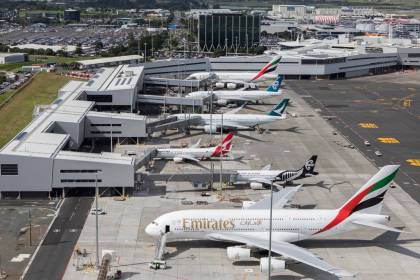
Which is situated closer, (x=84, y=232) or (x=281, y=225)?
(x=281, y=225)

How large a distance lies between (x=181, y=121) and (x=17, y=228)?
56500 mm

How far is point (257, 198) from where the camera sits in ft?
284

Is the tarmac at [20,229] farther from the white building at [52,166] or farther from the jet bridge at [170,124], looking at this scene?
the jet bridge at [170,124]

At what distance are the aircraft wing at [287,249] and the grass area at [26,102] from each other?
6202 cm

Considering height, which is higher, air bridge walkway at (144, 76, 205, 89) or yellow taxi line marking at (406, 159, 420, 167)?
air bridge walkway at (144, 76, 205, 89)

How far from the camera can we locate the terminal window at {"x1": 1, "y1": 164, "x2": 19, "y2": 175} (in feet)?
277

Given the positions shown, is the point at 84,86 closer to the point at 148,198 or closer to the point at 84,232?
the point at 148,198

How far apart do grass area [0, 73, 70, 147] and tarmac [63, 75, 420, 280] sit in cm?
3193

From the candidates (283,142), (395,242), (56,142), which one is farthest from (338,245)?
(283,142)

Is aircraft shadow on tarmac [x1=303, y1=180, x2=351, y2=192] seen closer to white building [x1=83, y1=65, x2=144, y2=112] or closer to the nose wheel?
the nose wheel

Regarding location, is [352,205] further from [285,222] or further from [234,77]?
[234,77]

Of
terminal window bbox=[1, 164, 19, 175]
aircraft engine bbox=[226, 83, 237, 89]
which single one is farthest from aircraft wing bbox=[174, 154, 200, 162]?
aircraft engine bbox=[226, 83, 237, 89]

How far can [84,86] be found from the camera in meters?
143

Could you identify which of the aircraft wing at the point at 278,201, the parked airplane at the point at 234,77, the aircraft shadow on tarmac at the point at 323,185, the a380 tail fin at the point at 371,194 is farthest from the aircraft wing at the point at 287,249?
the parked airplane at the point at 234,77
